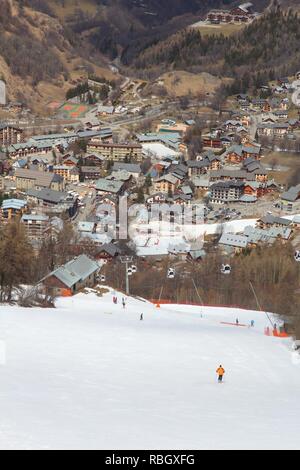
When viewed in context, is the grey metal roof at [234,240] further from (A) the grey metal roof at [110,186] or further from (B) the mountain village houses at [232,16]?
(B) the mountain village houses at [232,16]

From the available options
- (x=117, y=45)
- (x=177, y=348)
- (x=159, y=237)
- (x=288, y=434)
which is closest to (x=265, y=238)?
(x=159, y=237)

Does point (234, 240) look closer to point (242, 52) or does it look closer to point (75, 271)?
point (75, 271)

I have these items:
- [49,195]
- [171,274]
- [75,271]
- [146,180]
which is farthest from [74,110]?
[75,271]

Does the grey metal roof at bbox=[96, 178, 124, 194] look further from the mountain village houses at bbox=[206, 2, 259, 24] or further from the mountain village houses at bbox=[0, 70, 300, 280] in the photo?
the mountain village houses at bbox=[206, 2, 259, 24]

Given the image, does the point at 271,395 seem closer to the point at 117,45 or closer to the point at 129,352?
the point at 129,352

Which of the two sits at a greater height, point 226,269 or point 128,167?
point 226,269

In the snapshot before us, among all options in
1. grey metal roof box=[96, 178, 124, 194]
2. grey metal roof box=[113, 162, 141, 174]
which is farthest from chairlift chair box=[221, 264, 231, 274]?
grey metal roof box=[113, 162, 141, 174]

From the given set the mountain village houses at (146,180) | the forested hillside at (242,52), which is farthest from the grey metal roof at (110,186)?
the forested hillside at (242,52)

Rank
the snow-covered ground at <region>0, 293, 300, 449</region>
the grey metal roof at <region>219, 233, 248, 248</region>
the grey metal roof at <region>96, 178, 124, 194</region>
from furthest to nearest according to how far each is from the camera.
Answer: the grey metal roof at <region>96, 178, 124, 194</region>
the grey metal roof at <region>219, 233, 248, 248</region>
the snow-covered ground at <region>0, 293, 300, 449</region>
